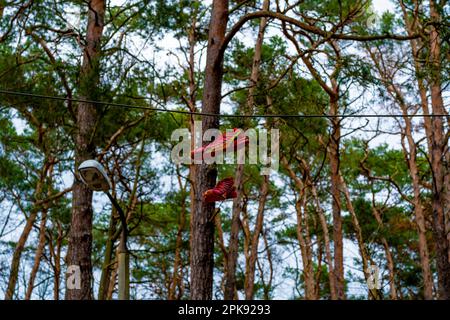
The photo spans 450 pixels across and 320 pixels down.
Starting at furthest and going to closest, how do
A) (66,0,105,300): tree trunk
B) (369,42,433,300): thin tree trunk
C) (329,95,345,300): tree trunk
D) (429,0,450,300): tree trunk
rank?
(369,42,433,300): thin tree trunk, (329,95,345,300): tree trunk, (429,0,450,300): tree trunk, (66,0,105,300): tree trunk

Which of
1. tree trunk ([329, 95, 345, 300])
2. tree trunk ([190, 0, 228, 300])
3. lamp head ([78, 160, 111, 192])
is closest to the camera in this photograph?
lamp head ([78, 160, 111, 192])

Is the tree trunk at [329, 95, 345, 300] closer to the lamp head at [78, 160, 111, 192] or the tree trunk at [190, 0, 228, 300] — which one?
the tree trunk at [190, 0, 228, 300]

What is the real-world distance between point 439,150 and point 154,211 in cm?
623

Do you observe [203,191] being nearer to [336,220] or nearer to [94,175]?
[94,175]

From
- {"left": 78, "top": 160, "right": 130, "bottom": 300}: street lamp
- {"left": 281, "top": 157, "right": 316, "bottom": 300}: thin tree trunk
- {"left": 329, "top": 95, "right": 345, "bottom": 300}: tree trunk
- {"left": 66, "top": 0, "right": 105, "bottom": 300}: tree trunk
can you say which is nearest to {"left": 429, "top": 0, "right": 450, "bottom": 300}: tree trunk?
{"left": 329, "top": 95, "right": 345, "bottom": 300}: tree trunk

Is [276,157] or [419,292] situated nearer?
[276,157]

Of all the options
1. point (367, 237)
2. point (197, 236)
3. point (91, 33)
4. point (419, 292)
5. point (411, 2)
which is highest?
point (411, 2)

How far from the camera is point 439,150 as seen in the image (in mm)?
8930

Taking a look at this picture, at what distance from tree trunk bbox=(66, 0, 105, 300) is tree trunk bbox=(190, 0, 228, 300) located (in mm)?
1660

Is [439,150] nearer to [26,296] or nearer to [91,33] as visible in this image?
[91,33]

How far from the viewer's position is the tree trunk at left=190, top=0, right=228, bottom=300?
16.4 ft

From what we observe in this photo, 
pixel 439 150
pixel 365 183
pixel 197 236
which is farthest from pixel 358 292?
pixel 197 236

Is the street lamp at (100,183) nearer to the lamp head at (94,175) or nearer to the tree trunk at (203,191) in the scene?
the lamp head at (94,175)

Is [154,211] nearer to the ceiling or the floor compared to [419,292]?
nearer to the ceiling
